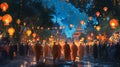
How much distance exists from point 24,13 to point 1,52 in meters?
13.6

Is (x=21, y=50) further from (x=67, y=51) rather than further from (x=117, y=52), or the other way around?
(x=117, y=52)

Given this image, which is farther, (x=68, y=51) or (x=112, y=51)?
(x=68, y=51)

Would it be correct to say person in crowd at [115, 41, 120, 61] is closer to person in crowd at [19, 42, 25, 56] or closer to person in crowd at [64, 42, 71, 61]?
person in crowd at [64, 42, 71, 61]

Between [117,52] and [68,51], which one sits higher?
[68,51]

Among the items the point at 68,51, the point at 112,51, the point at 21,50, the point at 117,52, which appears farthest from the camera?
the point at 21,50

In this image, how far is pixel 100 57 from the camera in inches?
1954

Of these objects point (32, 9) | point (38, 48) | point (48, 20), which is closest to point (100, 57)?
point (38, 48)

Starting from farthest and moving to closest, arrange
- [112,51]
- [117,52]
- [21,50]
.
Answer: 1. [21,50]
2. [112,51]
3. [117,52]

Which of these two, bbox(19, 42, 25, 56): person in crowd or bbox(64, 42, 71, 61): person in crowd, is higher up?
bbox(19, 42, 25, 56): person in crowd

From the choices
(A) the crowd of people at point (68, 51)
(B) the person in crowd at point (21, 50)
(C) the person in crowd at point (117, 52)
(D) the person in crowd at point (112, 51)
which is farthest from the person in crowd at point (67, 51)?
(B) the person in crowd at point (21, 50)

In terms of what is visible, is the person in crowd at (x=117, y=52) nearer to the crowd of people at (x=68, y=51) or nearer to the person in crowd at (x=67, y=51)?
the crowd of people at (x=68, y=51)

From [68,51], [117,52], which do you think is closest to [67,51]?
[68,51]

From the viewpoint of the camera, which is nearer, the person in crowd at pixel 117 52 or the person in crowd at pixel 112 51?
the person in crowd at pixel 117 52

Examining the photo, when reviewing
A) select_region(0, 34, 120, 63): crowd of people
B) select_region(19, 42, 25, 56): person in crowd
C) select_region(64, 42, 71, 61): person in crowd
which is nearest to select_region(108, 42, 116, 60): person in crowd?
select_region(0, 34, 120, 63): crowd of people
